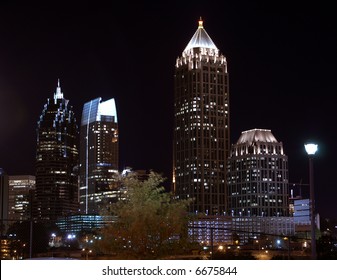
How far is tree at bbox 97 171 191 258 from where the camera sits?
23047 millimetres


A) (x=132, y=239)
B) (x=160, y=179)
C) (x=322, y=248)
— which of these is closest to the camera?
(x=132, y=239)

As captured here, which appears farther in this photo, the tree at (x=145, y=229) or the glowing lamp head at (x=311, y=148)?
the glowing lamp head at (x=311, y=148)

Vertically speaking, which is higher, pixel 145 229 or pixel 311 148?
pixel 311 148

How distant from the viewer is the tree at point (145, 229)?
23.0 meters

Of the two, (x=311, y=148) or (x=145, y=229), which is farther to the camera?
(x=311, y=148)

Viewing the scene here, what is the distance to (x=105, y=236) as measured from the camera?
77.9ft

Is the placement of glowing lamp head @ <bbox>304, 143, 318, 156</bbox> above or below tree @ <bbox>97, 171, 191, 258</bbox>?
above

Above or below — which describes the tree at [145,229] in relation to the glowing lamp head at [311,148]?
below

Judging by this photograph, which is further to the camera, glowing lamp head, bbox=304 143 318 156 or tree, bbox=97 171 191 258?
glowing lamp head, bbox=304 143 318 156

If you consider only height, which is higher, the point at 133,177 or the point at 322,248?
the point at 133,177

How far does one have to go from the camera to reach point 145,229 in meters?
23.0
